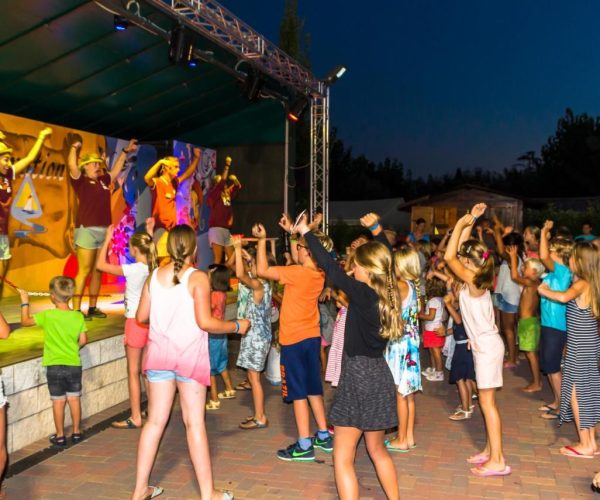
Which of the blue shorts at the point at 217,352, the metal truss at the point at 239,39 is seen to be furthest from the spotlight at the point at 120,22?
the blue shorts at the point at 217,352

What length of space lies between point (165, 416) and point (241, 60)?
308 inches

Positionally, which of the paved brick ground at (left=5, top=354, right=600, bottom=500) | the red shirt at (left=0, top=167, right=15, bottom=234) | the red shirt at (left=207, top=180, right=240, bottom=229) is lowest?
the paved brick ground at (left=5, top=354, right=600, bottom=500)

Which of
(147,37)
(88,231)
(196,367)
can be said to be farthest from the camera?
(147,37)

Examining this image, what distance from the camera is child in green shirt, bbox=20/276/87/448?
5051mm

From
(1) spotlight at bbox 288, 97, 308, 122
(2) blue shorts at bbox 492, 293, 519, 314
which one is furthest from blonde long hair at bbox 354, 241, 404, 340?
(1) spotlight at bbox 288, 97, 308, 122

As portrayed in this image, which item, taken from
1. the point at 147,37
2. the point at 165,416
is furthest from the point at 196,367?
the point at 147,37

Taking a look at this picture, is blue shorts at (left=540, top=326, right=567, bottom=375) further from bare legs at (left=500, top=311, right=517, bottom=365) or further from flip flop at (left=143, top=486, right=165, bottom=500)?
flip flop at (left=143, top=486, right=165, bottom=500)

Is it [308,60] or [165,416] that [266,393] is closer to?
[165,416]

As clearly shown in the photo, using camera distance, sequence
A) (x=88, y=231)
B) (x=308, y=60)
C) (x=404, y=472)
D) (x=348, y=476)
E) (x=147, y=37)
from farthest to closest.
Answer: (x=308, y=60), (x=147, y=37), (x=88, y=231), (x=404, y=472), (x=348, y=476)

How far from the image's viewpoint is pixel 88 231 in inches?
302

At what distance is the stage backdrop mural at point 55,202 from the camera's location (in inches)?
384

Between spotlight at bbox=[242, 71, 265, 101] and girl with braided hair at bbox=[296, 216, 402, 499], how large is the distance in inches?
324

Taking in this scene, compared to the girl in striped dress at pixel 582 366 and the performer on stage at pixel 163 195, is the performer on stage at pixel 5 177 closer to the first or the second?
the performer on stage at pixel 163 195

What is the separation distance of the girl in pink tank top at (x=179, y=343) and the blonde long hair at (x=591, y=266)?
109 inches
